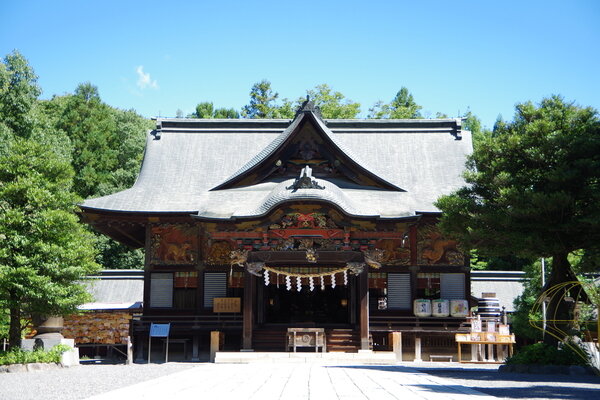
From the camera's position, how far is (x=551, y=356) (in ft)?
55.4

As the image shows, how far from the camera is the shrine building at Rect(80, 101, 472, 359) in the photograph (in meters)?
23.8

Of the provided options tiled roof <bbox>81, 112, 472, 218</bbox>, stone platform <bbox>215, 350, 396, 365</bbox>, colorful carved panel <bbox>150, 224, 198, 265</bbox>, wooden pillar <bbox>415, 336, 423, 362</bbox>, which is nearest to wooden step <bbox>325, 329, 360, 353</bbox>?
stone platform <bbox>215, 350, 396, 365</bbox>

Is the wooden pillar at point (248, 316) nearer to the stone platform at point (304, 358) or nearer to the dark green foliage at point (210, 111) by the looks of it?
the stone platform at point (304, 358)

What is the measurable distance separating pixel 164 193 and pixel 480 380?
636 inches

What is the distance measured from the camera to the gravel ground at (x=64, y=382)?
1247 cm

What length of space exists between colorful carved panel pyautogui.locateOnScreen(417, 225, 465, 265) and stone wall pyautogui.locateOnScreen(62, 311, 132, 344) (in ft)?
39.7

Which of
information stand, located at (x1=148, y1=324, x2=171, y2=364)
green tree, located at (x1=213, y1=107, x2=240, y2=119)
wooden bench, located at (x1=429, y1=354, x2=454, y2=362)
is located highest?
green tree, located at (x1=213, y1=107, x2=240, y2=119)

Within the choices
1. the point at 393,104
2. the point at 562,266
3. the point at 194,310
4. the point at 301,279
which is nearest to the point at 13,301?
the point at 194,310

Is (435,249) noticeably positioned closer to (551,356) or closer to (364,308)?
(364,308)

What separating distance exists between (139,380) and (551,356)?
9.77m

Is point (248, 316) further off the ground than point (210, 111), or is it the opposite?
point (210, 111)

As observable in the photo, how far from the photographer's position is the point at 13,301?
19.2 m

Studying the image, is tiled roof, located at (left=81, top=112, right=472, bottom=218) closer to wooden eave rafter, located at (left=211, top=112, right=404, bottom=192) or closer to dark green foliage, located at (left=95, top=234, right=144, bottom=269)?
wooden eave rafter, located at (left=211, top=112, right=404, bottom=192)

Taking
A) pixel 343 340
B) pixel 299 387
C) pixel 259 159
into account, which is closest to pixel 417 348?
pixel 343 340
